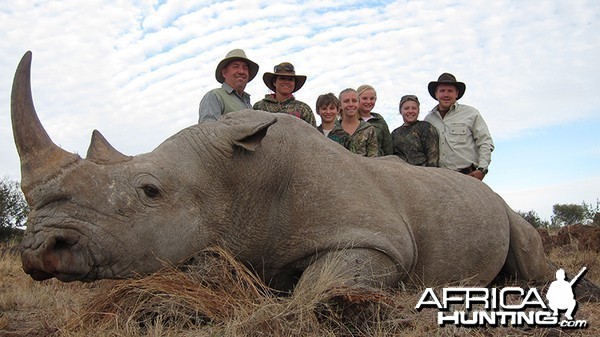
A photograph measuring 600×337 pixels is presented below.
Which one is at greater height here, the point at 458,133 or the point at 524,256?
the point at 458,133

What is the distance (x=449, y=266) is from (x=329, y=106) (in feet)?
11.8

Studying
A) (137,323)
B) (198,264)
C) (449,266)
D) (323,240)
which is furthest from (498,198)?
(137,323)

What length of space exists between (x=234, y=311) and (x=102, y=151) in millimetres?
1590

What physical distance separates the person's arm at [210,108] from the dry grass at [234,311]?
3.23 metres

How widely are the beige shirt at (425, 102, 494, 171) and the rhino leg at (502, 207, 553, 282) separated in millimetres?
2051

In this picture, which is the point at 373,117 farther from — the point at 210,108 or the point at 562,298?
the point at 562,298

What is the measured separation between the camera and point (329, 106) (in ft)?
28.3

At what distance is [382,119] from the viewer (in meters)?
9.18

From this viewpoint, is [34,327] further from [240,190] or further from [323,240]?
[323,240]

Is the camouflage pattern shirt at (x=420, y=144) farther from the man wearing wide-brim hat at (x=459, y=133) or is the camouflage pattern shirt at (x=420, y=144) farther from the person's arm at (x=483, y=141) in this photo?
the person's arm at (x=483, y=141)

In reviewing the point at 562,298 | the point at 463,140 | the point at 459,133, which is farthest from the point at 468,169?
the point at 562,298

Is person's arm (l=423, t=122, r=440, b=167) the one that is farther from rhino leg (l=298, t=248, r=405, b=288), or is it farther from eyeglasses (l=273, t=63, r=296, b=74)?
rhino leg (l=298, t=248, r=405, b=288)

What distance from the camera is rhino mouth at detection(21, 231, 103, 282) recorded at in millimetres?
3760

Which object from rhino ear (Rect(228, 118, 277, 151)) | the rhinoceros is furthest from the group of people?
rhino ear (Rect(228, 118, 277, 151))
